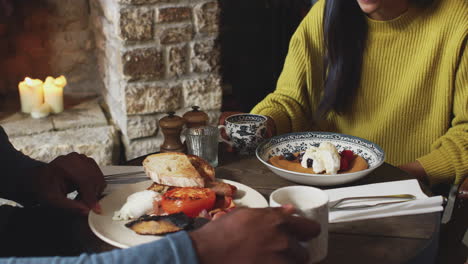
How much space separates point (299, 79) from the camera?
173cm

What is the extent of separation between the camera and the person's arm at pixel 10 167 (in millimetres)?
1116

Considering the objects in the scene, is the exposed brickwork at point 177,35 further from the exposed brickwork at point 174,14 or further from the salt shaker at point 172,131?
the salt shaker at point 172,131

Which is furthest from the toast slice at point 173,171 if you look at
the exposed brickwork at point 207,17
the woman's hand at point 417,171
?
the exposed brickwork at point 207,17

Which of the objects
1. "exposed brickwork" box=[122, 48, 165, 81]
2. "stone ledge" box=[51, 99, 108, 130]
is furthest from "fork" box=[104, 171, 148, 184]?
"stone ledge" box=[51, 99, 108, 130]

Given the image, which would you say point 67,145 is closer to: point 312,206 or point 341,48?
point 341,48

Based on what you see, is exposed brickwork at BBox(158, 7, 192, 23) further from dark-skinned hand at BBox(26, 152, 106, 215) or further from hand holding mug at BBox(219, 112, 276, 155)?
dark-skinned hand at BBox(26, 152, 106, 215)

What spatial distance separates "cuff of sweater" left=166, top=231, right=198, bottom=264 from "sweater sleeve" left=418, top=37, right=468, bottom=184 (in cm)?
94

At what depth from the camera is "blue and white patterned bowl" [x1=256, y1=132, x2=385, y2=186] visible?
1.14m

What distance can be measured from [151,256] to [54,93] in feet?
6.64

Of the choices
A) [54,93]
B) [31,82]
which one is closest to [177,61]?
[54,93]

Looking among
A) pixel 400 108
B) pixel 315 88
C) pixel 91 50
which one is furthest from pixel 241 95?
pixel 400 108

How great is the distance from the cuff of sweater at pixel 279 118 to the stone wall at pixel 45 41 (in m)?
1.45

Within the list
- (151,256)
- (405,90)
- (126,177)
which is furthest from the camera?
(405,90)

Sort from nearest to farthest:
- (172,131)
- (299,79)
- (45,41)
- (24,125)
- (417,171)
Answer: (172,131) < (417,171) < (299,79) < (24,125) < (45,41)
